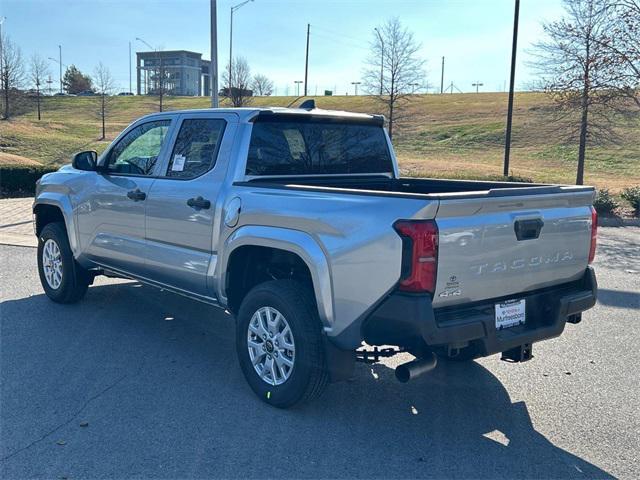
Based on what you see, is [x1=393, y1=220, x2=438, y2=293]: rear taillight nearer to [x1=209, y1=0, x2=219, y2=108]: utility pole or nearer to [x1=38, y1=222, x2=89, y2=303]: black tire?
[x1=38, y1=222, x2=89, y2=303]: black tire

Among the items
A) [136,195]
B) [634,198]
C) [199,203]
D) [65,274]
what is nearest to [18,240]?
[65,274]

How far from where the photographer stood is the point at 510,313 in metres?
3.91

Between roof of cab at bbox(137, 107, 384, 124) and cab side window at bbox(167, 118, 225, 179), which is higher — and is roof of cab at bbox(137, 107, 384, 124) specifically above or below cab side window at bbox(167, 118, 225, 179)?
above

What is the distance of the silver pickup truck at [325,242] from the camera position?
353cm

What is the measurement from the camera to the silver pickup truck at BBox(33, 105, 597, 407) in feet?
11.6

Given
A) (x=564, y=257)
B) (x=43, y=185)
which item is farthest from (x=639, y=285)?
(x=43, y=185)

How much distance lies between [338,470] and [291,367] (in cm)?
82

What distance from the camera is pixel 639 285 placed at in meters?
8.28

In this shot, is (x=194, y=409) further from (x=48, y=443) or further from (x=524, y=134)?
(x=524, y=134)

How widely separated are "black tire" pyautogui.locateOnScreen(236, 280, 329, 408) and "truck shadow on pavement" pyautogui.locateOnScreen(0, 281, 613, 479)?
A: 0.41ft

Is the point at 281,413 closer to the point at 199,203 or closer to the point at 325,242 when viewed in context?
the point at 325,242

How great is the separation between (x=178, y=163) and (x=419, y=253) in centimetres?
255

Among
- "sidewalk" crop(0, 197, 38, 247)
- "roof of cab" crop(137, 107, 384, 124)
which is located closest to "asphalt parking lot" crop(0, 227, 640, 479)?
"roof of cab" crop(137, 107, 384, 124)

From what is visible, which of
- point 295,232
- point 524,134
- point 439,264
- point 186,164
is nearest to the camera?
point 439,264
